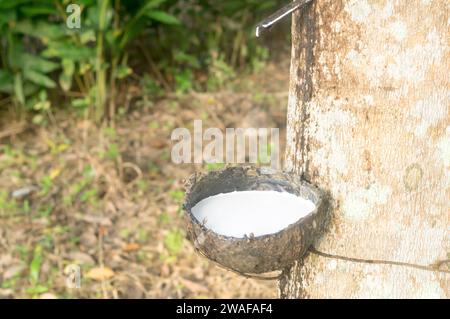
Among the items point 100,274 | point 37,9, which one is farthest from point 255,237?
point 37,9

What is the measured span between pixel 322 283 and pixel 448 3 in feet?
2.30

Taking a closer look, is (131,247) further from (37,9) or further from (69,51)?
(37,9)

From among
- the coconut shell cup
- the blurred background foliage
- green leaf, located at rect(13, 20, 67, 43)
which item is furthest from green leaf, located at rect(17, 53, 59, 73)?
the coconut shell cup

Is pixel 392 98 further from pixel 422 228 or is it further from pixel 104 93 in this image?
pixel 104 93

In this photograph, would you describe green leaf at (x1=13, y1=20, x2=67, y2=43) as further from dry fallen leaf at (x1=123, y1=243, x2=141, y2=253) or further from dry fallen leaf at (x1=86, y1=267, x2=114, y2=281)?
dry fallen leaf at (x1=86, y1=267, x2=114, y2=281)

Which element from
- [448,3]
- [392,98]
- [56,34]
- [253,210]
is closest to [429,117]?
[392,98]

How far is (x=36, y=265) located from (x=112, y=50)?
1.23 metres

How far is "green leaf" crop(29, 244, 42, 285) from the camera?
2566 millimetres

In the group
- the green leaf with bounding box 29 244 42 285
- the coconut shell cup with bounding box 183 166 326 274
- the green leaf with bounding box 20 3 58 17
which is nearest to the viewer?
the coconut shell cup with bounding box 183 166 326 274

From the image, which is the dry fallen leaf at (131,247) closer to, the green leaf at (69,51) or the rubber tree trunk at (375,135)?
the green leaf at (69,51)

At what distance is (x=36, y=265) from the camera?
261 cm

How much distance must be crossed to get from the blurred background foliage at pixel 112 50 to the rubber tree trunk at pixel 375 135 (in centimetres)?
183

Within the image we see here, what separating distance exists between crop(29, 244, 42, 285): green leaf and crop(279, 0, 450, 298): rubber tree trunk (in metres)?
1.28

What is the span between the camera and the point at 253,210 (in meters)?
1.61
